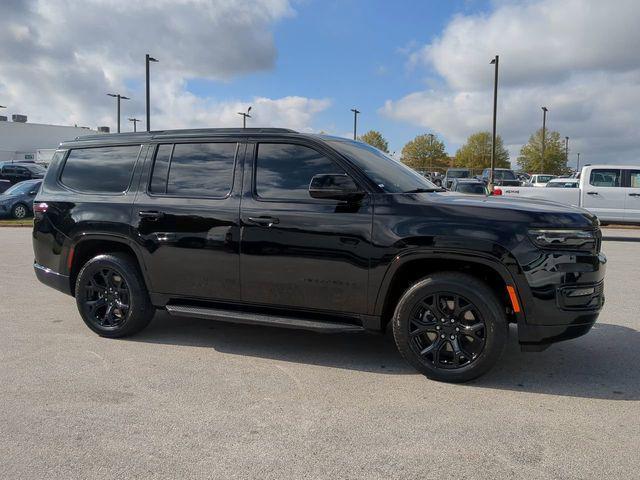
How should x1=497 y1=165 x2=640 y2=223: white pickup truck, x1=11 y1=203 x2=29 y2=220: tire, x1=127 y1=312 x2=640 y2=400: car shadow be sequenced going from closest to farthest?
x1=127 y1=312 x2=640 y2=400: car shadow < x1=497 y1=165 x2=640 y2=223: white pickup truck < x1=11 y1=203 x2=29 y2=220: tire

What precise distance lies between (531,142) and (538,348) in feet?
247

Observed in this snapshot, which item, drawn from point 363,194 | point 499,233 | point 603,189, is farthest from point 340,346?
point 603,189

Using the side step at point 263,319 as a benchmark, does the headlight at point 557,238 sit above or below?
above

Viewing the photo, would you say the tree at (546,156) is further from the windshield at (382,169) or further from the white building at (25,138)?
the windshield at (382,169)

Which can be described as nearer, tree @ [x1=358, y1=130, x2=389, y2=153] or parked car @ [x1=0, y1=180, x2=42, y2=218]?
parked car @ [x1=0, y1=180, x2=42, y2=218]

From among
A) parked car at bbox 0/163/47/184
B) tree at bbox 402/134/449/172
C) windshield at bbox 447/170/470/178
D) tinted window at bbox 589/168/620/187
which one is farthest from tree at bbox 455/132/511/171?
tinted window at bbox 589/168/620/187

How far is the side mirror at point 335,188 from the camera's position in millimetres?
4234

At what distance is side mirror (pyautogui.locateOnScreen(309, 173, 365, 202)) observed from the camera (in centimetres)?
423

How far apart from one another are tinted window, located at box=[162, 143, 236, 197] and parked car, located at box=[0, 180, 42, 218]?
18.1 meters

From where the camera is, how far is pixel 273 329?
573 cm

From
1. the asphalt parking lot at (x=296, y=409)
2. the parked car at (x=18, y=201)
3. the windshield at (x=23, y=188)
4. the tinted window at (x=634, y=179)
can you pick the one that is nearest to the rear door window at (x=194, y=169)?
the asphalt parking lot at (x=296, y=409)

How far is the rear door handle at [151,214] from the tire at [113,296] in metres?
0.51

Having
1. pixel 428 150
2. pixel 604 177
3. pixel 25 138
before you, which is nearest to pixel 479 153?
pixel 428 150

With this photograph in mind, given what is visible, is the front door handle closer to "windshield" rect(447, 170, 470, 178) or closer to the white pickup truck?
the white pickup truck
